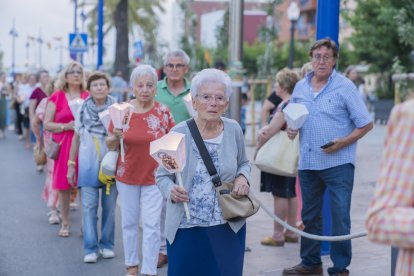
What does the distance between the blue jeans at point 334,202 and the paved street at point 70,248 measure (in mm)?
580

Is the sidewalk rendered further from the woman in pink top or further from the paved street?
the woman in pink top

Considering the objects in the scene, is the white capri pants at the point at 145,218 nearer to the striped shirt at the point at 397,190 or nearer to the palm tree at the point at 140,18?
the striped shirt at the point at 397,190

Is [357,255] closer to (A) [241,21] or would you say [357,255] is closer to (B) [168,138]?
(A) [241,21]

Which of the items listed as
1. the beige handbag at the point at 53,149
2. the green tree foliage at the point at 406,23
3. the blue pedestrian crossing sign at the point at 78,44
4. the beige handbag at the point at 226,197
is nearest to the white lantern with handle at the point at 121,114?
the beige handbag at the point at 226,197

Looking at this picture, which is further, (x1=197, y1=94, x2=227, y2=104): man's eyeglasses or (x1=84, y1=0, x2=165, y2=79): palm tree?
(x1=84, y1=0, x2=165, y2=79): palm tree

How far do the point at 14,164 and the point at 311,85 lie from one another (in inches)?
443

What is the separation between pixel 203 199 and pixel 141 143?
6.82ft

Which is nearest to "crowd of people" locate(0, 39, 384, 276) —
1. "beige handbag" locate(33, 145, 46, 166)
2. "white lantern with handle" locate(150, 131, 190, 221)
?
"white lantern with handle" locate(150, 131, 190, 221)

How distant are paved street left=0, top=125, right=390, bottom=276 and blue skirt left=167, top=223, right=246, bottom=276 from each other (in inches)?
94.1

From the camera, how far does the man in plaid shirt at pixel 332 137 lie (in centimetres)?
637

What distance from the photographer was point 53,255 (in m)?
7.97

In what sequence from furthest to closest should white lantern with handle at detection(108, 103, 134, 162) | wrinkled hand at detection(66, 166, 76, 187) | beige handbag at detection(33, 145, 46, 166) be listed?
beige handbag at detection(33, 145, 46, 166), wrinkled hand at detection(66, 166, 76, 187), white lantern with handle at detection(108, 103, 134, 162)

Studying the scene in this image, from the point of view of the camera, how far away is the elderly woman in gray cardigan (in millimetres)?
4574

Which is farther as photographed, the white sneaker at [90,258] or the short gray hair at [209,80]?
the white sneaker at [90,258]
